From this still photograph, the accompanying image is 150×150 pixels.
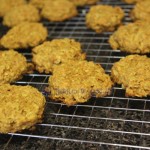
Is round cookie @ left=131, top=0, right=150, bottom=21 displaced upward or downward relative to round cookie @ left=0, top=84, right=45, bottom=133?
upward

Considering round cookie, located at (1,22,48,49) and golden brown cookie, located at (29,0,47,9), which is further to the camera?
golden brown cookie, located at (29,0,47,9)

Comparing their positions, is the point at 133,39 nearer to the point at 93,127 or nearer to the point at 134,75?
the point at 134,75

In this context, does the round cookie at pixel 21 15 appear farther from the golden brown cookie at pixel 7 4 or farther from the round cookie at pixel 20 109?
the round cookie at pixel 20 109

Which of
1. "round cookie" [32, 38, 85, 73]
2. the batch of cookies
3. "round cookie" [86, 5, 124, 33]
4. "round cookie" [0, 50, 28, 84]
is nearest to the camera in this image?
the batch of cookies

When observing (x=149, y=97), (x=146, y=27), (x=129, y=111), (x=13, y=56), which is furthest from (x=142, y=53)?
(x=13, y=56)

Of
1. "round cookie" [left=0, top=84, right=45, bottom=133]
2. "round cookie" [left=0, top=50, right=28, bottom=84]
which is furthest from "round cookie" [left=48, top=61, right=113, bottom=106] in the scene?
"round cookie" [left=0, top=50, right=28, bottom=84]

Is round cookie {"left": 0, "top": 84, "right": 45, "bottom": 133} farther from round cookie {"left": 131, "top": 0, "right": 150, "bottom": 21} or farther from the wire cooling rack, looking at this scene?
round cookie {"left": 131, "top": 0, "right": 150, "bottom": 21}

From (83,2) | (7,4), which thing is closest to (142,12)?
(83,2)
